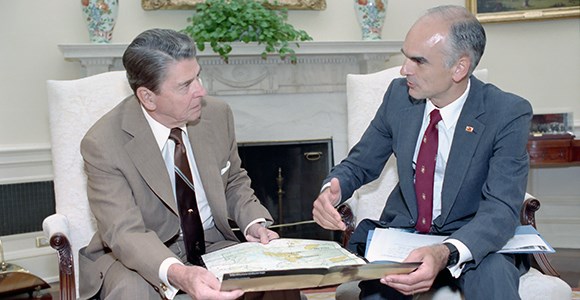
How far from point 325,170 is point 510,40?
5.43ft

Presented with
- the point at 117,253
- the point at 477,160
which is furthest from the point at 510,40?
the point at 117,253

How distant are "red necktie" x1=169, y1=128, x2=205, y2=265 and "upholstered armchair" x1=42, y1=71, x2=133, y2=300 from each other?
1.87ft

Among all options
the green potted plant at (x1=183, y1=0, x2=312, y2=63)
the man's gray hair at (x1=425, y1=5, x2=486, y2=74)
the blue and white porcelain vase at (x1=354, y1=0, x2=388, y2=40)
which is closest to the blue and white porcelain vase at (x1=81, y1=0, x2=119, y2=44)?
the green potted plant at (x1=183, y1=0, x2=312, y2=63)

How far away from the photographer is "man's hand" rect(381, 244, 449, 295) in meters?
1.78

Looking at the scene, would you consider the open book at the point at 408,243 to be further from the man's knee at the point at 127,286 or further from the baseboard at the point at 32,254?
the baseboard at the point at 32,254

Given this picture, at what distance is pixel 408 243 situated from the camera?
7.03 feet

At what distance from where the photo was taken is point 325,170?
4.92 metres

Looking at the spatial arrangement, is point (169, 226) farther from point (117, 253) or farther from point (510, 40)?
point (510, 40)

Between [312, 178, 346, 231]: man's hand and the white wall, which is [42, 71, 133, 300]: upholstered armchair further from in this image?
the white wall

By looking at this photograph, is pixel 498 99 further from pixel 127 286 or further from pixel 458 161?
pixel 127 286

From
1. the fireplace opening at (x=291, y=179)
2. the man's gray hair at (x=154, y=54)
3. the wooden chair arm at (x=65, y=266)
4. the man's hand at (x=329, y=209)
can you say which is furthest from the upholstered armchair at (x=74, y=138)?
the fireplace opening at (x=291, y=179)

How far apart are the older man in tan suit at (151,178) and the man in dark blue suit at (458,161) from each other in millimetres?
403

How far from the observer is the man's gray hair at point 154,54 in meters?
2.12

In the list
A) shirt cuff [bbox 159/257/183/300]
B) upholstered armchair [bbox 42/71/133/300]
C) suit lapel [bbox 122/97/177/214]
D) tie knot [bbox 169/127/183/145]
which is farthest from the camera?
upholstered armchair [bbox 42/71/133/300]
